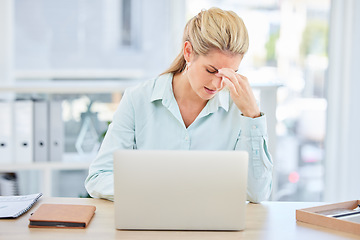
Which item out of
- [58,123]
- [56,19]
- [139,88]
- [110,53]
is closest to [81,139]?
[58,123]

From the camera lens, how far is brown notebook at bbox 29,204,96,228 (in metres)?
1.43

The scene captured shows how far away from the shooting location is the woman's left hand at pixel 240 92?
1.83 m

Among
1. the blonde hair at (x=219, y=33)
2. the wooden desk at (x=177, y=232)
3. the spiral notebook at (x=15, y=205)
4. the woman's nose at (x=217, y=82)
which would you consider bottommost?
the wooden desk at (x=177, y=232)

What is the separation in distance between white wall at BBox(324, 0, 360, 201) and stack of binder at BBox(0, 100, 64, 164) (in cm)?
184

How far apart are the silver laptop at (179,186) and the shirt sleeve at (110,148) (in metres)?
0.37

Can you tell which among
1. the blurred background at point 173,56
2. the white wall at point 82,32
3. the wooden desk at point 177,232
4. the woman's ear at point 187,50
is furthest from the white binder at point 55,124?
the wooden desk at point 177,232

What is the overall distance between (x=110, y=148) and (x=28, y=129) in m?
1.27

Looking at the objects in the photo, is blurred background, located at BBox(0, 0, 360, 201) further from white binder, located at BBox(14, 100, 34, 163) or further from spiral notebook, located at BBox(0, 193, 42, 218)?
→ spiral notebook, located at BBox(0, 193, 42, 218)

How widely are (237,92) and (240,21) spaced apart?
272 millimetres

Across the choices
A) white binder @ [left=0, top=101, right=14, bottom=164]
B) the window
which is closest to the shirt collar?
white binder @ [left=0, top=101, right=14, bottom=164]

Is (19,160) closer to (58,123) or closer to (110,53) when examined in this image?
(58,123)

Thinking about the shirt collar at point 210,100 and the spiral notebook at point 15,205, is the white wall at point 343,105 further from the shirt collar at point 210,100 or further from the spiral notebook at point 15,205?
the spiral notebook at point 15,205

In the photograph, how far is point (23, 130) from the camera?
Answer: 3.00m

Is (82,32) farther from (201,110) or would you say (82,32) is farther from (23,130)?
(201,110)
